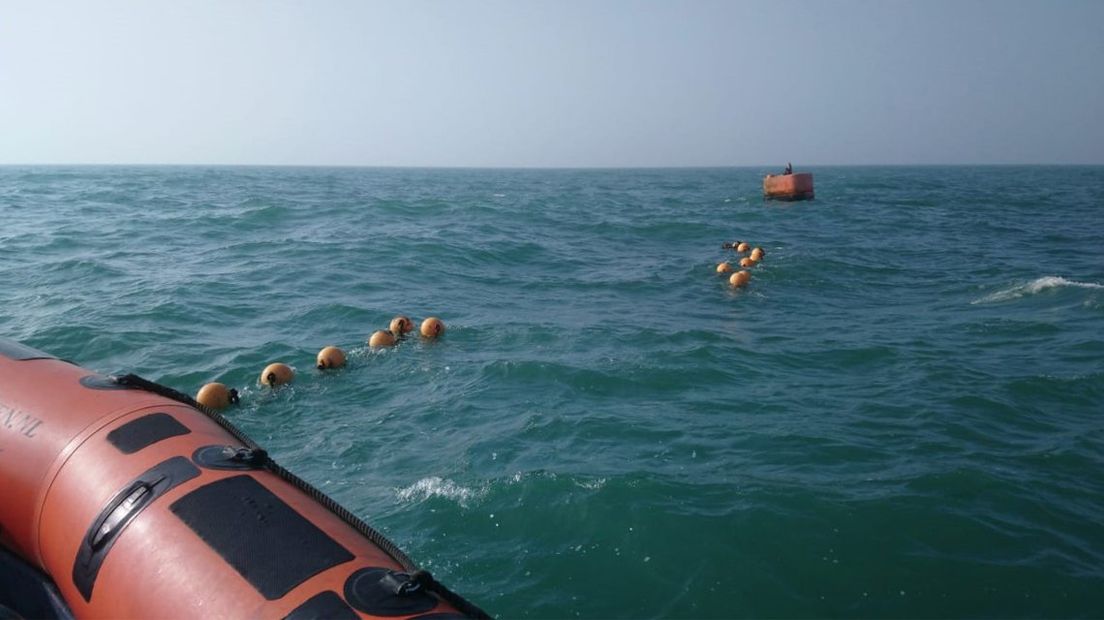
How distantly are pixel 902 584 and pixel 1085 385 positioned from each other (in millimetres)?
6175

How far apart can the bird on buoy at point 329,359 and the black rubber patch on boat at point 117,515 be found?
6.84 meters

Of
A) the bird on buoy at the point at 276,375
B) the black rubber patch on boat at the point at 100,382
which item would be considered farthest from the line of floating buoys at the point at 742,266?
the black rubber patch on boat at the point at 100,382

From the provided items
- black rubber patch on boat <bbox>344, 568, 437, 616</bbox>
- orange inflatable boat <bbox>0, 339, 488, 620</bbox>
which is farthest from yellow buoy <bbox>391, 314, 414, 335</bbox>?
black rubber patch on boat <bbox>344, 568, 437, 616</bbox>

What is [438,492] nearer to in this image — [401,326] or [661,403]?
[661,403]

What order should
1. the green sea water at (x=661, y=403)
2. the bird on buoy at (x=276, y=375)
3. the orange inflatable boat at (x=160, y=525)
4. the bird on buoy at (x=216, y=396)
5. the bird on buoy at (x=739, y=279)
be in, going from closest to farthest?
the orange inflatable boat at (x=160, y=525), the green sea water at (x=661, y=403), the bird on buoy at (x=216, y=396), the bird on buoy at (x=276, y=375), the bird on buoy at (x=739, y=279)

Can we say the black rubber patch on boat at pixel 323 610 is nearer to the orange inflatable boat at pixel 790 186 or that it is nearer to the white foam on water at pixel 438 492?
the white foam on water at pixel 438 492

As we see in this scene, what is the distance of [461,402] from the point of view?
31.8 feet

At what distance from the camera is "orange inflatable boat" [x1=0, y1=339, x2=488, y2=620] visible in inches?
127

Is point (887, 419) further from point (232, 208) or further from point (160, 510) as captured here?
point (232, 208)

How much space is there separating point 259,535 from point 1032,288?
57.4ft

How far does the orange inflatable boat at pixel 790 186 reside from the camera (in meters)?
38.5

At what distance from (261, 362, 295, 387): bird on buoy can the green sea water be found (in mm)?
192

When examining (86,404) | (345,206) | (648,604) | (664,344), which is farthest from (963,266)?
(345,206)

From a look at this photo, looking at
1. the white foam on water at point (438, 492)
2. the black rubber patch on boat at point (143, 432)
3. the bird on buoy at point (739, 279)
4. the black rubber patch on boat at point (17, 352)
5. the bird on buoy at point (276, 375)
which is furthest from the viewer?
the bird on buoy at point (739, 279)
